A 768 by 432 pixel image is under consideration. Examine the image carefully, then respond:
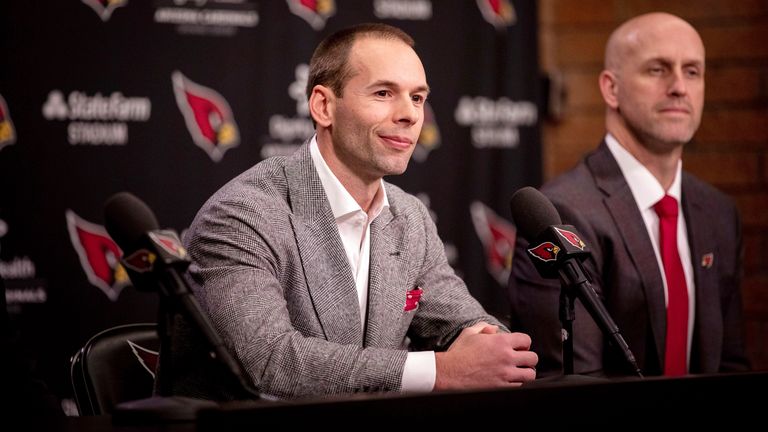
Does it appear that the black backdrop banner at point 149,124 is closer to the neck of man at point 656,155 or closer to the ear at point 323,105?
the neck of man at point 656,155

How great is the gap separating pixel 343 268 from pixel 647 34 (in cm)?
144

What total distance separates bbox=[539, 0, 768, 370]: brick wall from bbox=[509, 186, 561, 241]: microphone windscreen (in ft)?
7.23

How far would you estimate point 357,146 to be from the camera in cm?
237

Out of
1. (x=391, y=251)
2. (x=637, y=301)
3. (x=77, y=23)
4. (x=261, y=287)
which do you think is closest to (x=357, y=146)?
(x=391, y=251)

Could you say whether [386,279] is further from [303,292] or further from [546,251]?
[546,251]

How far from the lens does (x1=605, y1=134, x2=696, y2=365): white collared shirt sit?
9.43 ft

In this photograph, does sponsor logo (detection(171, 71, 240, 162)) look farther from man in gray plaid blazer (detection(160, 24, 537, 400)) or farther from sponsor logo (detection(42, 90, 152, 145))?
man in gray plaid blazer (detection(160, 24, 537, 400))

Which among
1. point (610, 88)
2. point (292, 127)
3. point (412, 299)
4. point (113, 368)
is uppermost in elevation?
point (610, 88)

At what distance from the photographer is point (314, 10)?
360 cm

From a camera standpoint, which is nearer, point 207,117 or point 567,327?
point 567,327

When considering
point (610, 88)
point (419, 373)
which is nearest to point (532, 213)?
point (419, 373)

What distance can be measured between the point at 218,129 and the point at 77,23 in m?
0.61

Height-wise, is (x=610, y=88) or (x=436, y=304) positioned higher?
(x=610, y=88)

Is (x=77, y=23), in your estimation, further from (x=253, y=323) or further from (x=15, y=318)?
(x=253, y=323)
